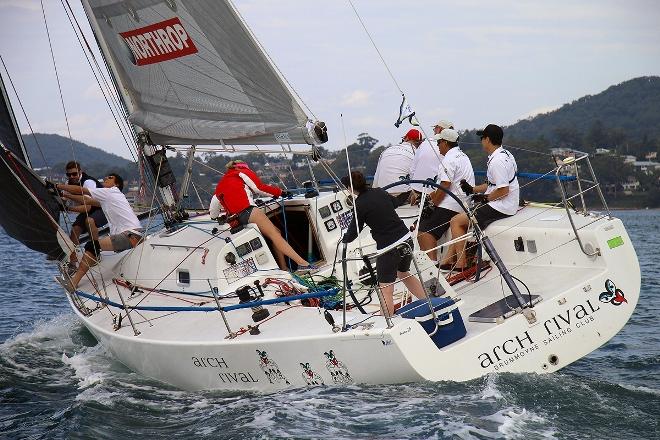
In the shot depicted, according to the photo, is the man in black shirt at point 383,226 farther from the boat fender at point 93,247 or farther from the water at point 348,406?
the boat fender at point 93,247

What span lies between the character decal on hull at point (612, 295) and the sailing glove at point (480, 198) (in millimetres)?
1693

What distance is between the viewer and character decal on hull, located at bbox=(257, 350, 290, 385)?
25.6ft

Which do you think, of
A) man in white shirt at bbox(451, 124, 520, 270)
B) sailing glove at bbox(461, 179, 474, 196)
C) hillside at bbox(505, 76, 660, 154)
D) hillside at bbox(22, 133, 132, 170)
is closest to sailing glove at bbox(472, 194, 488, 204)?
man in white shirt at bbox(451, 124, 520, 270)

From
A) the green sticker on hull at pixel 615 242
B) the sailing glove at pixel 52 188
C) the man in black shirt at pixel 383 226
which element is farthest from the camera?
the sailing glove at pixel 52 188

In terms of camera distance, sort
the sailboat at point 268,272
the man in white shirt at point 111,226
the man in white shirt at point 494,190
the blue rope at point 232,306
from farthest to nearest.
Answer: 1. the man in white shirt at point 111,226
2. the man in white shirt at point 494,190
3. the blue rope at point 232,306
4. the sailboat at point 268,272

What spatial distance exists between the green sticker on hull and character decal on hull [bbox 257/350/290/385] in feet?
9.79

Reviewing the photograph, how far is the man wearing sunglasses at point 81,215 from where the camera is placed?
429 inches

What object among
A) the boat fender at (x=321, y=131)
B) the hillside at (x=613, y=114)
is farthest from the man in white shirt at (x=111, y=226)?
the hillside at (x=613, y=114)

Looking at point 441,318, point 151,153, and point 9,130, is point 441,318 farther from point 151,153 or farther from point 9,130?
point 9,130

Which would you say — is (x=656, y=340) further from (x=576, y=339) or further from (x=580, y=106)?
(x=580, y=106)

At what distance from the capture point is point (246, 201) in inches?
388

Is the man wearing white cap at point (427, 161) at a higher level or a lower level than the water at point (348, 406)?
higher

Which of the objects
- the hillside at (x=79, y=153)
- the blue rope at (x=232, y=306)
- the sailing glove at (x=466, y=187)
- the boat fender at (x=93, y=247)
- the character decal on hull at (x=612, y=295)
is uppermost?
the hillside at (x=79, y=153)

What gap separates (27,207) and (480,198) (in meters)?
4.38
